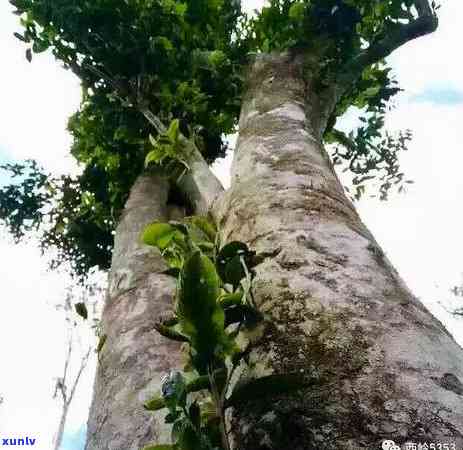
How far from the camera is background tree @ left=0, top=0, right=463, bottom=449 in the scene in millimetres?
1011

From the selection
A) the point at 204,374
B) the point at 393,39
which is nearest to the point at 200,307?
the point at 204,374

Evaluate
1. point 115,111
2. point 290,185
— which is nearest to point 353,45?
point 115,111

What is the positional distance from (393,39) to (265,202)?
2.38 meters

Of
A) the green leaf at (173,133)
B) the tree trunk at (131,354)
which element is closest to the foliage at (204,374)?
the tree trunk at (131,354)

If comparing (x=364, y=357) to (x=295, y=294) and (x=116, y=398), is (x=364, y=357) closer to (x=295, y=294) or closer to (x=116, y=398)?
(x=295, y=294)

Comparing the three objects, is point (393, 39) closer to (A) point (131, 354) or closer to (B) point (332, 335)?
(A) point (131, 354)

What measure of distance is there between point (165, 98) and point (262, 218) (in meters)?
2.64

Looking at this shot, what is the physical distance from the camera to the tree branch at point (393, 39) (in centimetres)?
354

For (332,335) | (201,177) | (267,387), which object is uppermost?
(201,177)

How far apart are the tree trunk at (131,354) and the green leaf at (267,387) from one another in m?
0.63

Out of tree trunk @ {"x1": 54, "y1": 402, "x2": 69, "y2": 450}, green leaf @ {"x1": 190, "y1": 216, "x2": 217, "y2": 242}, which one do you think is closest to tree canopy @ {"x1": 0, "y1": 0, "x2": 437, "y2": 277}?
green leaf @ {"x1": 190, "y1": 216, "x2": 217, "y2": 242}

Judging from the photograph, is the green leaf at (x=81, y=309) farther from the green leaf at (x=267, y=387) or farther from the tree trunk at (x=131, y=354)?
the green leaf at (x=267, y=387)

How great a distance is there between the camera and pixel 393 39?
11.7 ft

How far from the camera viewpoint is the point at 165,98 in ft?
13.3
